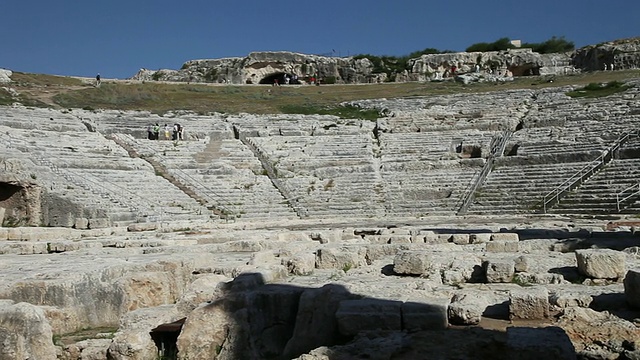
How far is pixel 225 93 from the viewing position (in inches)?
1719

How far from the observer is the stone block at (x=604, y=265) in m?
7.17

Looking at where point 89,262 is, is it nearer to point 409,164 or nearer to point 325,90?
point 409,164

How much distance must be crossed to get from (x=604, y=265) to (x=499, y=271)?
1283 millimetres

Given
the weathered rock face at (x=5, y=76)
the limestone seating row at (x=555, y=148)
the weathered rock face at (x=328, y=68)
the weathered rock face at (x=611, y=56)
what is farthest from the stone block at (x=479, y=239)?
the weathered rock face at (x=328, y=68)

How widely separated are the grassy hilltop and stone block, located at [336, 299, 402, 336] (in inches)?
1171

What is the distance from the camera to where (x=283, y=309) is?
6324 mm

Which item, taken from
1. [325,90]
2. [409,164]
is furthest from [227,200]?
[325,90]

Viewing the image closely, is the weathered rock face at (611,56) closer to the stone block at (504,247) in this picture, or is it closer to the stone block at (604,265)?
the stone block at (504,247)

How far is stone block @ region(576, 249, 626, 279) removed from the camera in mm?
7172

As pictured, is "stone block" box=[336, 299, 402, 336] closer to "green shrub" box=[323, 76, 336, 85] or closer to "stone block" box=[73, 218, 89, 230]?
"stone block" box=[73, 218, 89, 230]

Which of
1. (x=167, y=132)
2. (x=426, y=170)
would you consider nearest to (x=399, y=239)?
(x=426, y=170)

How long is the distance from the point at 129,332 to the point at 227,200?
16.0 meters

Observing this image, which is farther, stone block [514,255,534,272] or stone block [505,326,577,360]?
stone block [514,255,534,272]

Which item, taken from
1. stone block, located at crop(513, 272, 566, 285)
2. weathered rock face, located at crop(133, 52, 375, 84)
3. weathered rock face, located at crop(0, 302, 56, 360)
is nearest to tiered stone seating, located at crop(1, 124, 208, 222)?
weathered rock face, located at crop(0, 302, 56, 360)
